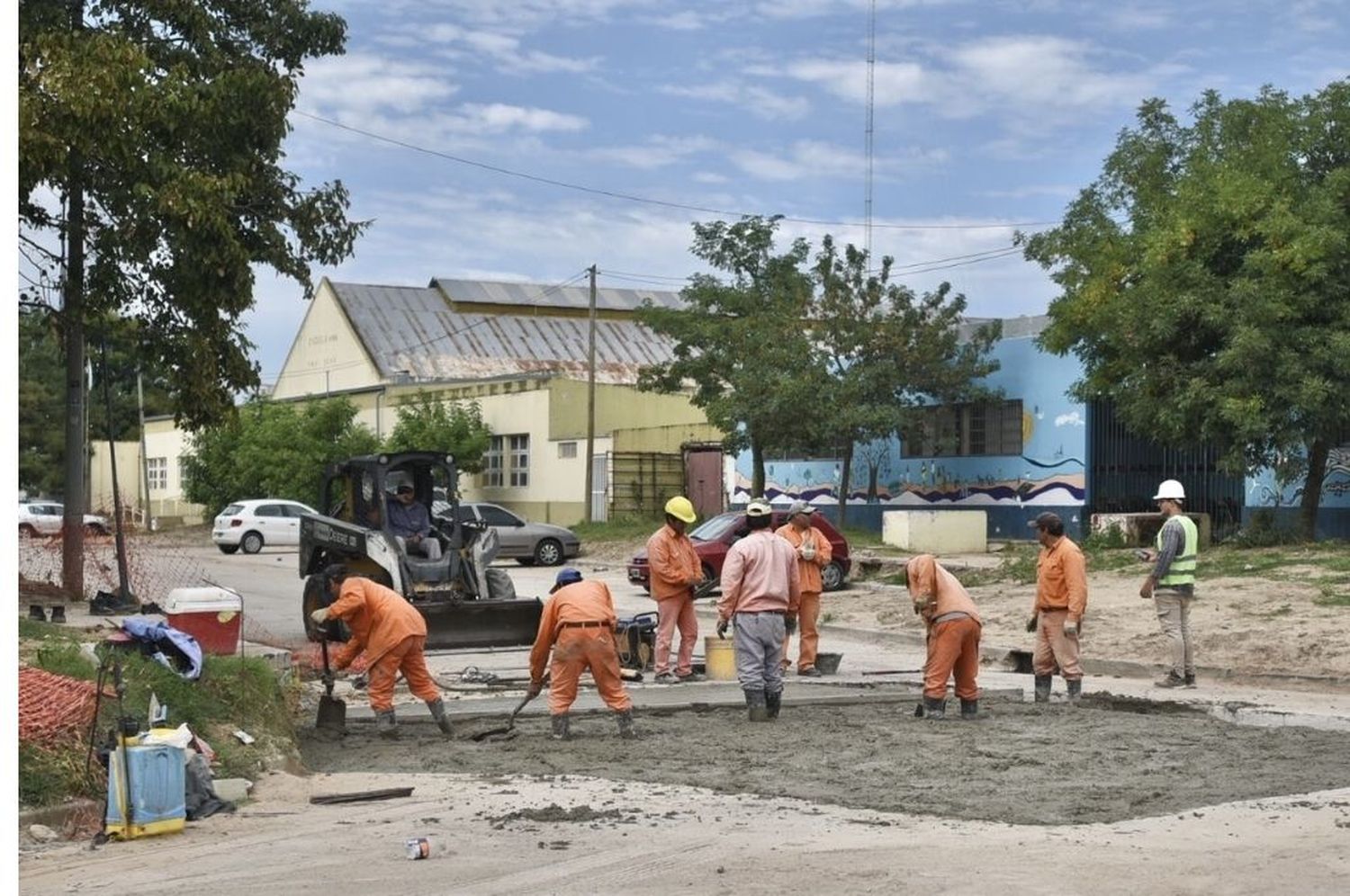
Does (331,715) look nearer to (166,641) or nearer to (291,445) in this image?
(166,641)

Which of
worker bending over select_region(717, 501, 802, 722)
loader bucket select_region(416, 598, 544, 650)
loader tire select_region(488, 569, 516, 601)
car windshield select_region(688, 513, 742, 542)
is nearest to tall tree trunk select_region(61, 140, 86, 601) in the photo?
loader tire select_region(488, 569, 516, 601)

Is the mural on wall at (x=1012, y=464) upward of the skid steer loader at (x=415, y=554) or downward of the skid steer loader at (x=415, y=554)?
upward

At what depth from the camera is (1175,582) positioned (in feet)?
54.4

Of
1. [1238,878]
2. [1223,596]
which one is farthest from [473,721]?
[1223,596]

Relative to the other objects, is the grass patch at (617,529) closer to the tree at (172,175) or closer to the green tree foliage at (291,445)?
the green tree foliage at (291,445)

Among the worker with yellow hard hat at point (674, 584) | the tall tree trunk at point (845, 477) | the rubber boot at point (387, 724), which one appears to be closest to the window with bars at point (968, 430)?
the tall tree trunk at point (845, 477)

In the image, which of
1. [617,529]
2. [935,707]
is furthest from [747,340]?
[935,707]

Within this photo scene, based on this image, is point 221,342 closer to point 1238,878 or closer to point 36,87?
point 36,87

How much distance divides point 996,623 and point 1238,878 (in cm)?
1549

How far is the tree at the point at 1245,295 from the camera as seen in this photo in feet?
94.2

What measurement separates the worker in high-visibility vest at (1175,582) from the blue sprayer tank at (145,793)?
32.9ft

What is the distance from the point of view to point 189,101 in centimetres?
2147

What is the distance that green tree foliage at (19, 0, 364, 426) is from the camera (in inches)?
803

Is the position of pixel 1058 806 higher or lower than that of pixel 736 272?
lower
